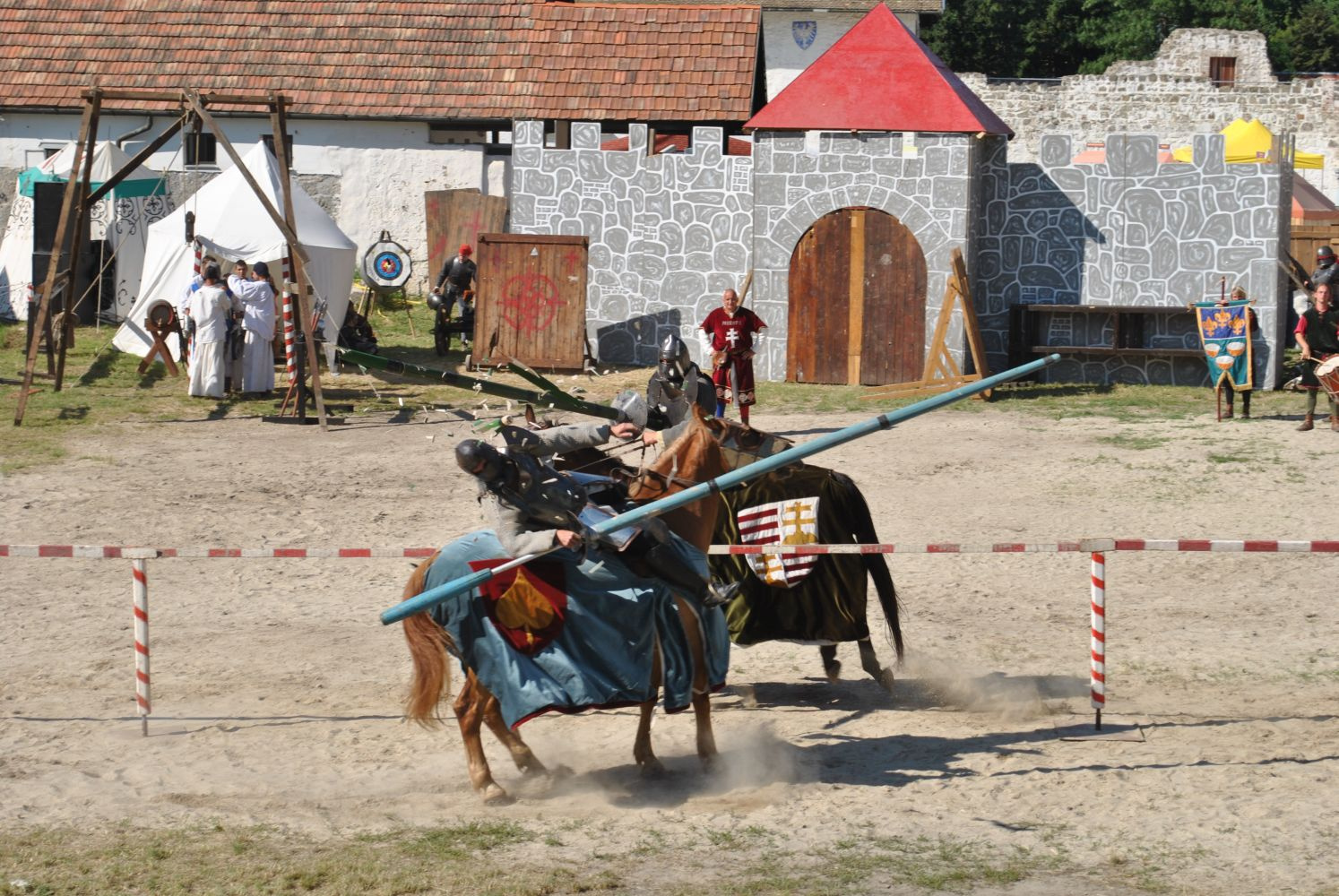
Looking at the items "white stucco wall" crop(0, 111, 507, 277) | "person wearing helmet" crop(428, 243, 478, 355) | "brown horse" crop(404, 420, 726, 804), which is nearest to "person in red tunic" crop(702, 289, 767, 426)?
"person wearing helmet" crop(428, 243, 478, 355)

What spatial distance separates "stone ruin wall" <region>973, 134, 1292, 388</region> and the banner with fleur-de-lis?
237cm

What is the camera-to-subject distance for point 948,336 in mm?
19672

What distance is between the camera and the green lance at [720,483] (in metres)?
6.62

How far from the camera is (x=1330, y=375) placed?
1563 centimetres

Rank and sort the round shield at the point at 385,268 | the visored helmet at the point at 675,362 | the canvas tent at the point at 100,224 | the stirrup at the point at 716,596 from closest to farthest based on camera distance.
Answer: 1. the stirrup at the point at 716,596
2. the visored helmet at the point at 675,362
3. the canvas tent at the point at 100,224
4. the round shield at the point at 385,268

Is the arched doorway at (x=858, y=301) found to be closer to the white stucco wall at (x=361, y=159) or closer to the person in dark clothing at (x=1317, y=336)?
the person in dark clothing at (x=1317, y=336)

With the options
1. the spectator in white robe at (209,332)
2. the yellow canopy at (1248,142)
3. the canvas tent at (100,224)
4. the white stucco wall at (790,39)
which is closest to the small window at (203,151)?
the canvas tent at (100,224)

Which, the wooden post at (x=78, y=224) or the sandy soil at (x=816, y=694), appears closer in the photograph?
the sandy soil at (x=816, y=694)

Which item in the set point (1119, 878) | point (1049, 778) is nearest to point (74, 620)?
point (1049, 778)

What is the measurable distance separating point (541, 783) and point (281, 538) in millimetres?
5348

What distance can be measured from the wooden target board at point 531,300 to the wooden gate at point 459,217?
446 cm

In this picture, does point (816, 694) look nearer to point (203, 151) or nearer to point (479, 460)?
point (479, 460)

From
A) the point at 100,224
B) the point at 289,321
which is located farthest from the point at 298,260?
A: the point at 100,224

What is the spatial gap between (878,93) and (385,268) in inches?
360
